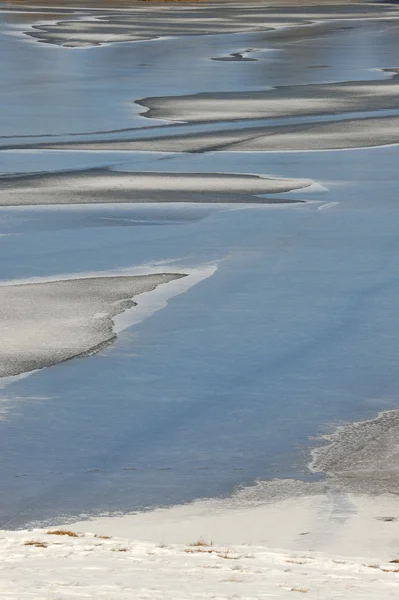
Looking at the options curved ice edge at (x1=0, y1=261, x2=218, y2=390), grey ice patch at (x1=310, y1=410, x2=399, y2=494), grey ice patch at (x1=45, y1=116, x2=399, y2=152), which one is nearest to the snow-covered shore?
grey ice patch at (x1=310, y1=410, x2=399, y2=494)

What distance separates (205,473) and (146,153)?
15.1 metres

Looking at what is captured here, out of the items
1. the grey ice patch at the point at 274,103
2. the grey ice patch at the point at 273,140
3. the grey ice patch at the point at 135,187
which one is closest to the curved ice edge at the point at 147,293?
the grey ice patch at the point at 135,187

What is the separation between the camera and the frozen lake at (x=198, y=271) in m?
9.55

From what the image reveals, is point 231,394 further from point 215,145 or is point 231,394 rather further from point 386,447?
point 215,145

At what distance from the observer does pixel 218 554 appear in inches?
296

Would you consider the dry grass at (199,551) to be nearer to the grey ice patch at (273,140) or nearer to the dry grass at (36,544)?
the dry grass at (36,544)

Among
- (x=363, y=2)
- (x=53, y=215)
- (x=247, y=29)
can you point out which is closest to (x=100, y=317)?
(x=53, y=215)

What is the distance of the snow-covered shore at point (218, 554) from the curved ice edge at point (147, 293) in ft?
12.2

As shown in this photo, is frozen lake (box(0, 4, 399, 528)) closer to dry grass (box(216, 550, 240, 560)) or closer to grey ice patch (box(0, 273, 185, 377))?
grey ice patch (box(0, 273, 185, 377))

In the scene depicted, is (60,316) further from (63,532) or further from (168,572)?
(168,572)

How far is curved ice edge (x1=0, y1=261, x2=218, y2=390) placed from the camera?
42.7 feet

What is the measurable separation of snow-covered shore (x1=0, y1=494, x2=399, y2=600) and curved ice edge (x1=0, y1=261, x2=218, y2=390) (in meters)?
3.73

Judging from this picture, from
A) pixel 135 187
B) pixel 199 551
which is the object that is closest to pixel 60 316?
pixel 199 551

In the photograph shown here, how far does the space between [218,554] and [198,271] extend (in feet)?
25.4
